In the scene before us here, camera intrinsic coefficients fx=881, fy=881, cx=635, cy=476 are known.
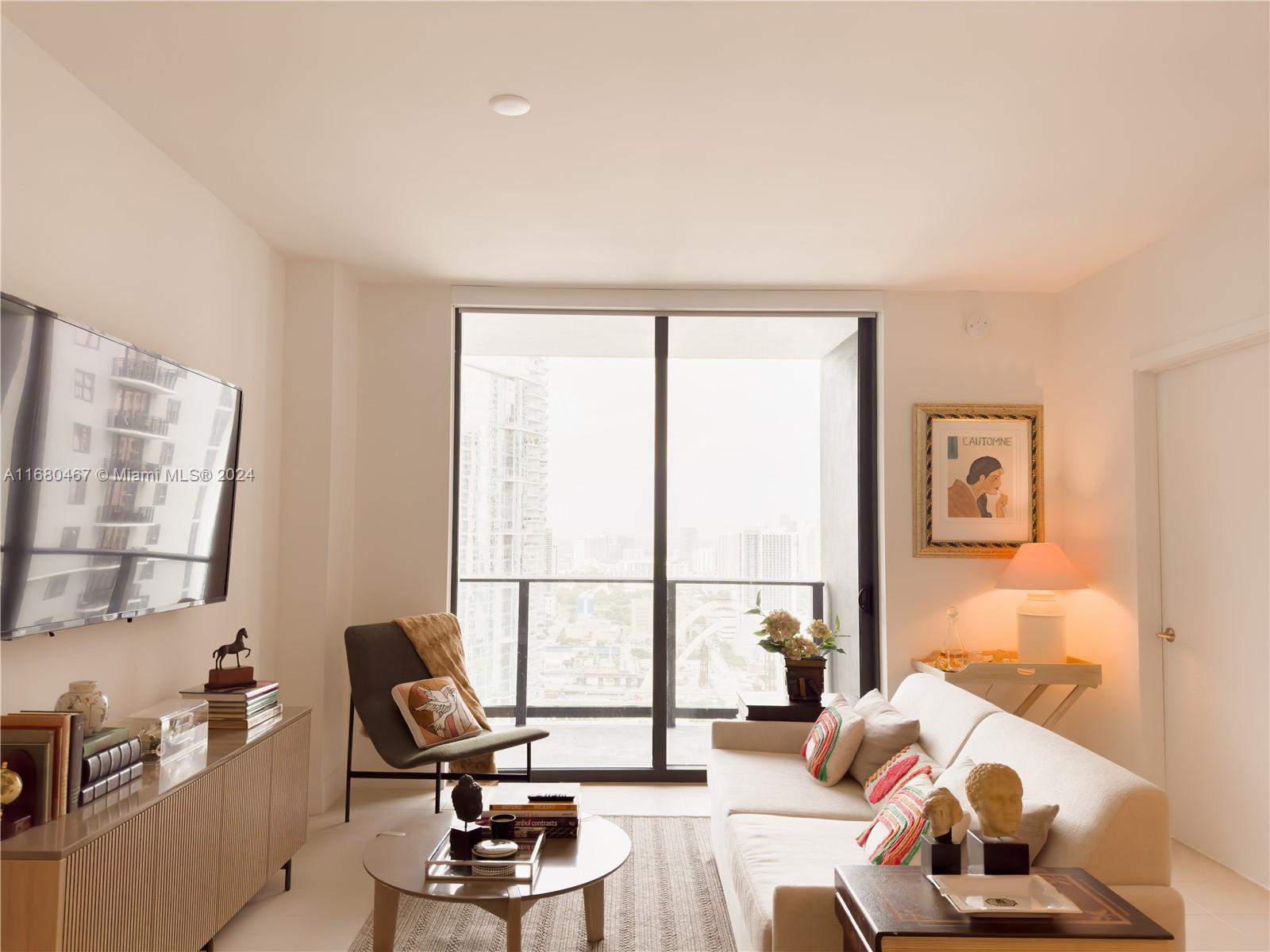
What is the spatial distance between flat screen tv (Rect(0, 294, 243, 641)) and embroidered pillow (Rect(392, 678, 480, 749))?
3.32ft

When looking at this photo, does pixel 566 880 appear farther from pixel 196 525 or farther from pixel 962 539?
pixel 962 539

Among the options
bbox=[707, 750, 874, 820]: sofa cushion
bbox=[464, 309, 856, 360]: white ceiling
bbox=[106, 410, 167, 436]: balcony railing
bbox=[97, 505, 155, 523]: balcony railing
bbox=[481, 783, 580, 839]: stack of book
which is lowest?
bbox=[707, 750, 874, 820]: sofa cushion

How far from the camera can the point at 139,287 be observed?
3.02 metres

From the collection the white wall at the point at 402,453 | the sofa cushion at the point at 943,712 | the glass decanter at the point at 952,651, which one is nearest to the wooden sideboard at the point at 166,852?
the white wall at the point at 402,453

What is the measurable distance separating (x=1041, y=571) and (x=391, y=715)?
3217 millimetres

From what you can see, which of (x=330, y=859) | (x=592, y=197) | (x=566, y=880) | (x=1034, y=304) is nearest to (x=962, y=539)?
(x=1034, y=304)

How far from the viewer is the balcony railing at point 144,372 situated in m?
2.66

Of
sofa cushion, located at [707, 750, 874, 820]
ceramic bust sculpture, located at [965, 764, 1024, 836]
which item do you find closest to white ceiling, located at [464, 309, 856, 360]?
sofa cushion, located at [707, 750, 874, 820]

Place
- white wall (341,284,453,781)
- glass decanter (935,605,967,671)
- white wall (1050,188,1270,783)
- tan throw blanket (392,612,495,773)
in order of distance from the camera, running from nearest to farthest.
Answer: white wall (1050,188,1270,783) → tan throw blanket (392,612,495,773) → glass decanter (935,605,967,671) → white wall (341,284,453,781)

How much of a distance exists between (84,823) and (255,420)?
230 centimetres

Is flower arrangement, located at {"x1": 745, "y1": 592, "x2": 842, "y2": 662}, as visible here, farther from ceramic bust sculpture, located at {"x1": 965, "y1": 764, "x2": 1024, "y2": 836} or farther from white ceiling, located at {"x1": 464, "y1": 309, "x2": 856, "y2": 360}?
ceramic bust sculpture, located at {"x1": 965, "y1": 764, "x2": 1024, "y2": 836}

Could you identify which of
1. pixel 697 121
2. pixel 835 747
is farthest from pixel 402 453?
pixel 835 747

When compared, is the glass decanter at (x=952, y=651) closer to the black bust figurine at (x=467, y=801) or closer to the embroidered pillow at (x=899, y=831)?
the embroidered pillow at (x=899, y=831)

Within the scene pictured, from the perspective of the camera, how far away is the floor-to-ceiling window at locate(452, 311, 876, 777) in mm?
4902
